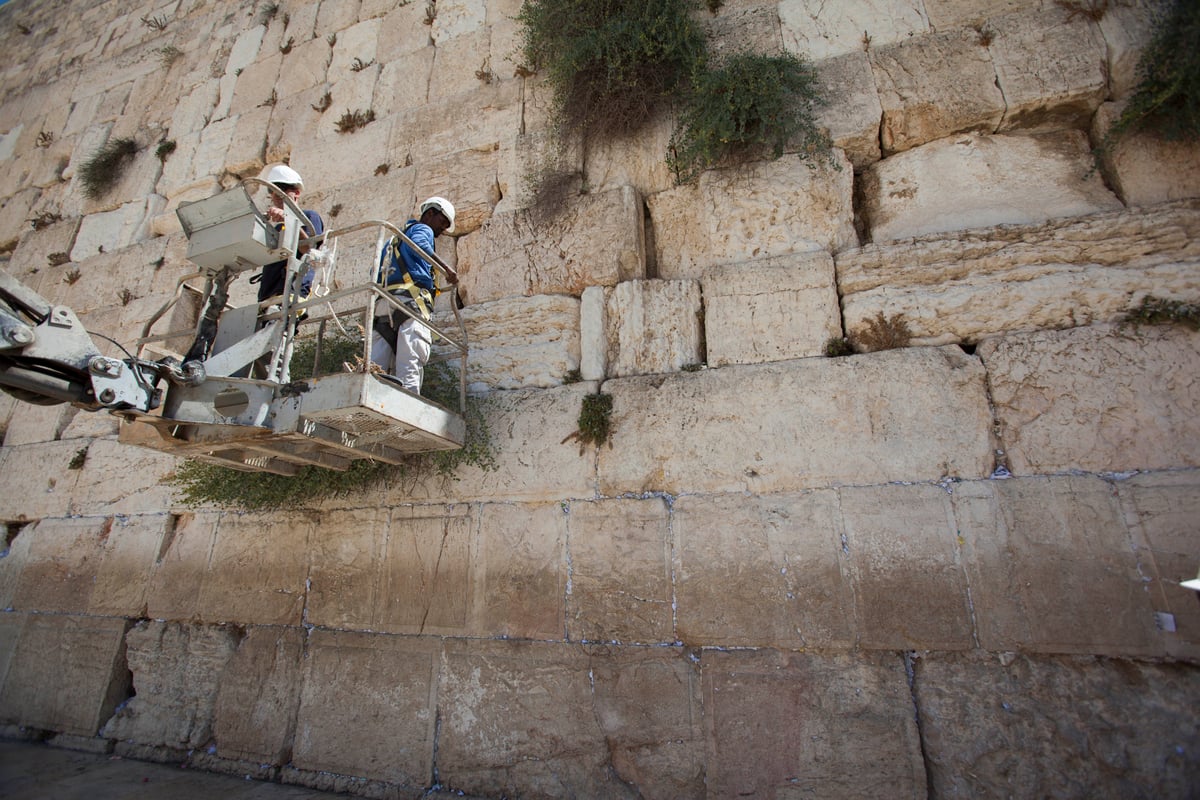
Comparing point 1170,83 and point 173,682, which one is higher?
point 1170,83

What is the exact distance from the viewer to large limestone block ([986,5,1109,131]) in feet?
12.5

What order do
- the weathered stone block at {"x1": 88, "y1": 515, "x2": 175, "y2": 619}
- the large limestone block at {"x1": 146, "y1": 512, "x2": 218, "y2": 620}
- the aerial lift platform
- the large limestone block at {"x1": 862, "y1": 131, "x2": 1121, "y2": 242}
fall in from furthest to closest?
the weathered stone block at {"x1": 88, "y1": 515, "x2": 175, "y2": 619}
the large limestone block at {"x1": 146, "y1": 512, "x2": 218, "y2": 620}
the large limestone block at {"x1": 862, "y1": 131, "x2": 1121, "y2": 242}
the aerial lift platform

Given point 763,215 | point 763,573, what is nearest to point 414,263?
point 763,215

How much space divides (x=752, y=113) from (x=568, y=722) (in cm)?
407

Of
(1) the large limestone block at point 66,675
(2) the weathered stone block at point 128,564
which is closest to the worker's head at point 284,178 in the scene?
(2) the weathered stone block at point 128,564

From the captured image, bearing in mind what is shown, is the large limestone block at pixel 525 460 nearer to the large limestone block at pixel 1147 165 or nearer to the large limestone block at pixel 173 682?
the large limestone block at pixel 173 682

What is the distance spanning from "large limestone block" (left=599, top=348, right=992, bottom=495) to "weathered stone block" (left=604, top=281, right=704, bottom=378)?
0.19m

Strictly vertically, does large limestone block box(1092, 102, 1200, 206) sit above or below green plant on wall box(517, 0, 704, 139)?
below

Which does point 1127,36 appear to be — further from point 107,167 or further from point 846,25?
point 107,167

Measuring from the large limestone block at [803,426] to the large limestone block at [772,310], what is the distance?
140 mm

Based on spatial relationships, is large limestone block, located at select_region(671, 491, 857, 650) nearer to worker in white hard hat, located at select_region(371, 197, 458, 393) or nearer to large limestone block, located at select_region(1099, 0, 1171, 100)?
worker in white hard hat, located at select_region(371, 197, 458, 393)

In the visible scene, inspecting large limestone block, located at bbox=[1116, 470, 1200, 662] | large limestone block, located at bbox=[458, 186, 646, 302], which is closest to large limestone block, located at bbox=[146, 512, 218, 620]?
large limestone block, located at bbox=[458, 186, 646, 302]

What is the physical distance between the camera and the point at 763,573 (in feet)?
10.6

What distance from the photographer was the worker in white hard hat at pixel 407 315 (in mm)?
3432
